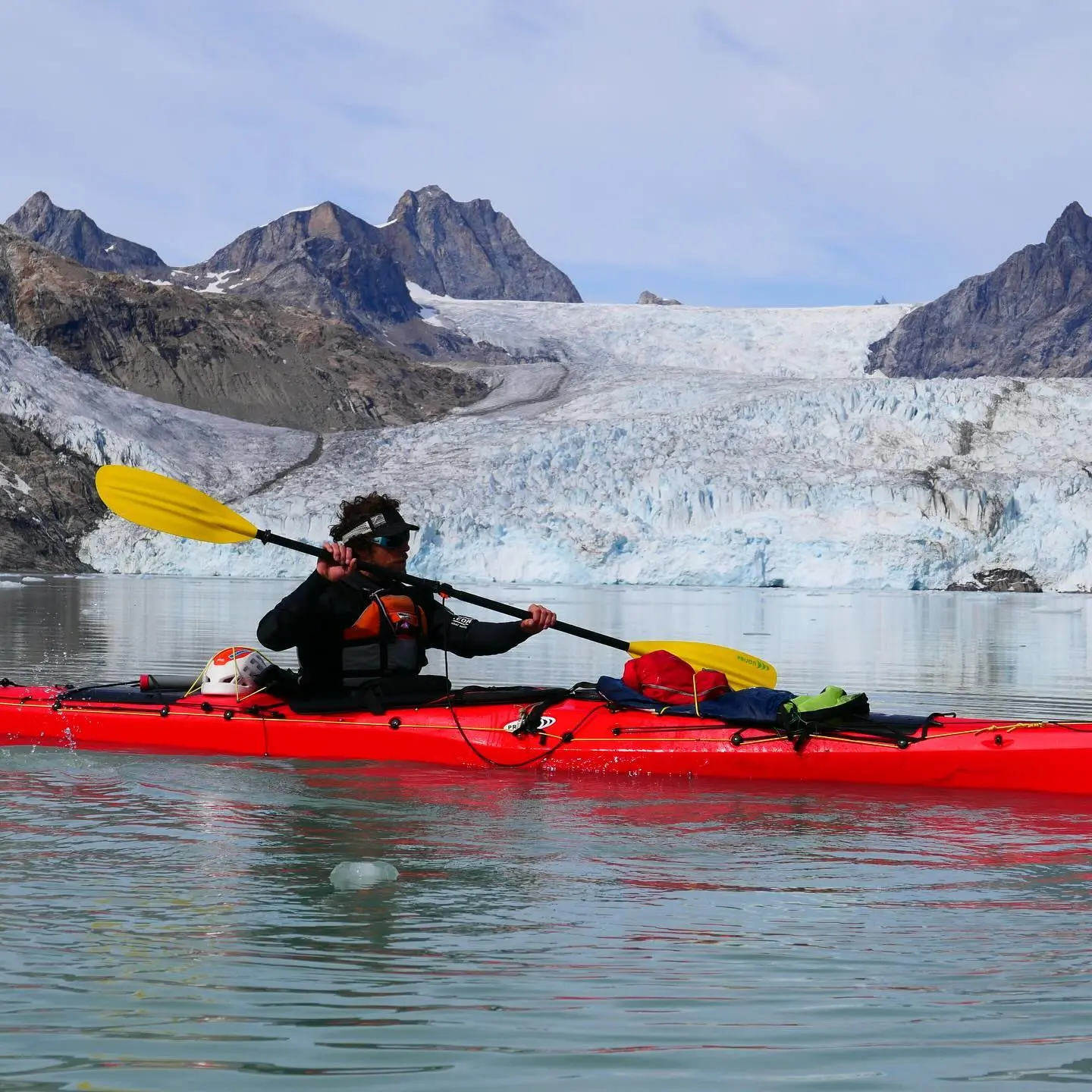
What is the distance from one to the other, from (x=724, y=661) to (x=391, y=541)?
6.16 ft

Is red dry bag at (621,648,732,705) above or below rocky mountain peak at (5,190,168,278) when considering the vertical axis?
below

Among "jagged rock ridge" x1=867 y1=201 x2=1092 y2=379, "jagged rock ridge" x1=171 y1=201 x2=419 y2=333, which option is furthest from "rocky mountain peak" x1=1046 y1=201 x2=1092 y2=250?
"jagged rock ridge" x1=171 y1=201 x2=419 y2=333

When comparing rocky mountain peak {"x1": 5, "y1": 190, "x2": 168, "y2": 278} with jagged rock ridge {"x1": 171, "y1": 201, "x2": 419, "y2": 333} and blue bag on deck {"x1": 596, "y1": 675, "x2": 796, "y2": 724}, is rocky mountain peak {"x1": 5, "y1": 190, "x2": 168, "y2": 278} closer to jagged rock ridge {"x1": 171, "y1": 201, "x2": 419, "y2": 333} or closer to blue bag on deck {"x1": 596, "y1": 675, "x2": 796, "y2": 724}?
jagged rock ridge {"x1": 171, "y1": 201, "x2": 419, "y2": 333}

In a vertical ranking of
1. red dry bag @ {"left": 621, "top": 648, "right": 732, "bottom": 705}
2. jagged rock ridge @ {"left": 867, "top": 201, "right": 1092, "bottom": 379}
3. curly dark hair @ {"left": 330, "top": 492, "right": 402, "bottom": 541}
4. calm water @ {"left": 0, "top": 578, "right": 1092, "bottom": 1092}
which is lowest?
calm water @ {"left": 0, "top": 578, "right": 1092, "bottom": 1092}

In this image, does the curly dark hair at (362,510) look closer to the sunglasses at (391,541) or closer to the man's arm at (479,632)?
the sunglasses at (391,541)

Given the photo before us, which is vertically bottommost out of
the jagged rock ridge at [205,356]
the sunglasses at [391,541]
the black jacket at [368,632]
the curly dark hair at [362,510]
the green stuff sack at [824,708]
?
the green stuff sack at [824,708]

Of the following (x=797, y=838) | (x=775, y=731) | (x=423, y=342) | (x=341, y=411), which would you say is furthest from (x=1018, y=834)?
(x=423, y=342)

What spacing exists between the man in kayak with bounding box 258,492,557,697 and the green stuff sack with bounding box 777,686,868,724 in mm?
1106

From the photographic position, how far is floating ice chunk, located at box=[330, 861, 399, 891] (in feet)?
12.4

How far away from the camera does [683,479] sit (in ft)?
101

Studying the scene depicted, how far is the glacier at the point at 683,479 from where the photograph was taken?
2888 centimetres

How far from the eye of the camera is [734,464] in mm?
31609

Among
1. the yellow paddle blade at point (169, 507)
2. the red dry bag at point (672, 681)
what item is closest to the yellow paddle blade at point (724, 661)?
the red dry bag at point (672, 681)

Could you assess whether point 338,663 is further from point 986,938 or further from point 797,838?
point 986,938
